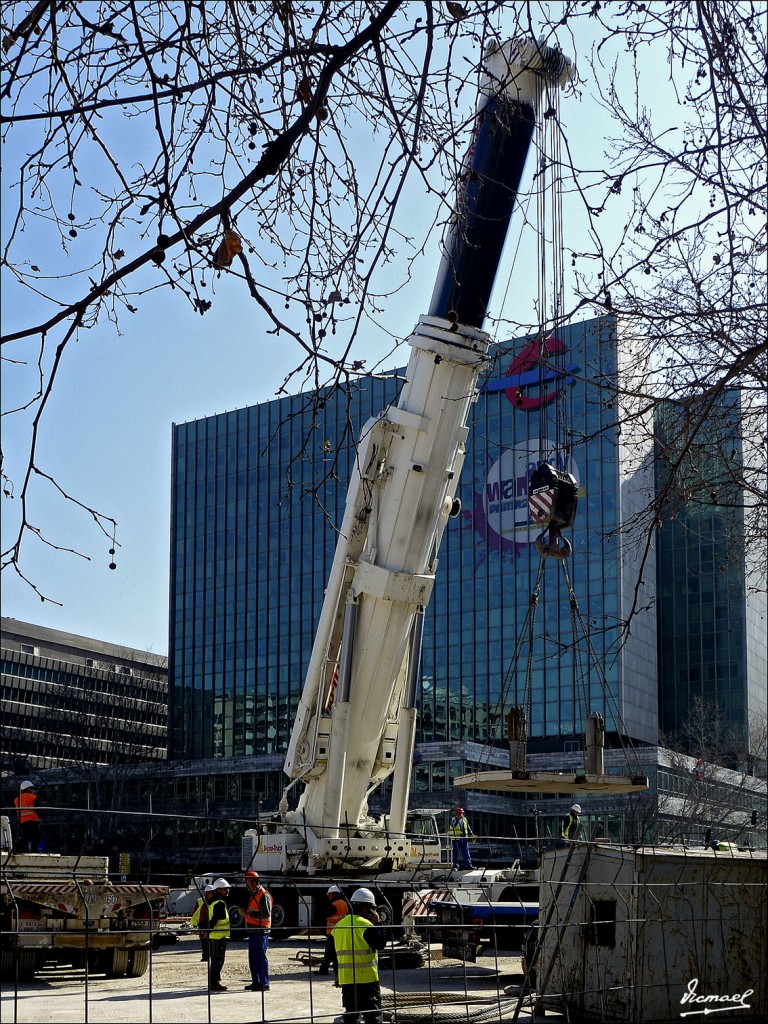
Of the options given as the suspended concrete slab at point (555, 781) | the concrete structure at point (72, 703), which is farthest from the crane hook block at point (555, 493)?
the concrete structure at point (72, 703)

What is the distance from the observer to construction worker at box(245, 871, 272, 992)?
14641 millimetres

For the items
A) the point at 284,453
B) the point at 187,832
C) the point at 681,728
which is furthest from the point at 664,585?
the point at 187,832

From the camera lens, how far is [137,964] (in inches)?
645

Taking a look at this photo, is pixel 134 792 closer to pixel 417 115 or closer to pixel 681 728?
pixel 681 728

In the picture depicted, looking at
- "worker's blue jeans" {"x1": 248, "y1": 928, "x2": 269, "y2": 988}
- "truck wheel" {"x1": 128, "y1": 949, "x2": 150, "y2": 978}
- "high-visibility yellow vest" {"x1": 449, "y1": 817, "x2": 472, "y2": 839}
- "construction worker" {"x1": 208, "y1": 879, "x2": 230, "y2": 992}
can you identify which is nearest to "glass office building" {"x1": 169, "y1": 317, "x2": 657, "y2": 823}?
"high-visibility yellow vest" {"x1": 449, "y1": 817, "x2": 472, "y2": 839}

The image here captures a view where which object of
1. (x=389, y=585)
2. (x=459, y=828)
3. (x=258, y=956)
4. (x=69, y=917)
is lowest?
(x=258, y=956)

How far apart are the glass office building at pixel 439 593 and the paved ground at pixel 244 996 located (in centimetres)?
3936

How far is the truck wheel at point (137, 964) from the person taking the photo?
643 inches

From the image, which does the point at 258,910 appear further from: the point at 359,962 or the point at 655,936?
the point at 655,936

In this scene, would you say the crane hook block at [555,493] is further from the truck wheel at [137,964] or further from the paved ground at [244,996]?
the truck wheel at [137,964]

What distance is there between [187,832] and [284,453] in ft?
77.4

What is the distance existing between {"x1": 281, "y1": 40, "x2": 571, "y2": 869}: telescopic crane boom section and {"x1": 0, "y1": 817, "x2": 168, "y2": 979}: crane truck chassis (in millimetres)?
3124

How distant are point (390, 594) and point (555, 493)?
4.16 meters

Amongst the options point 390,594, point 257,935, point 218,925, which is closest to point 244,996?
point 257,935
